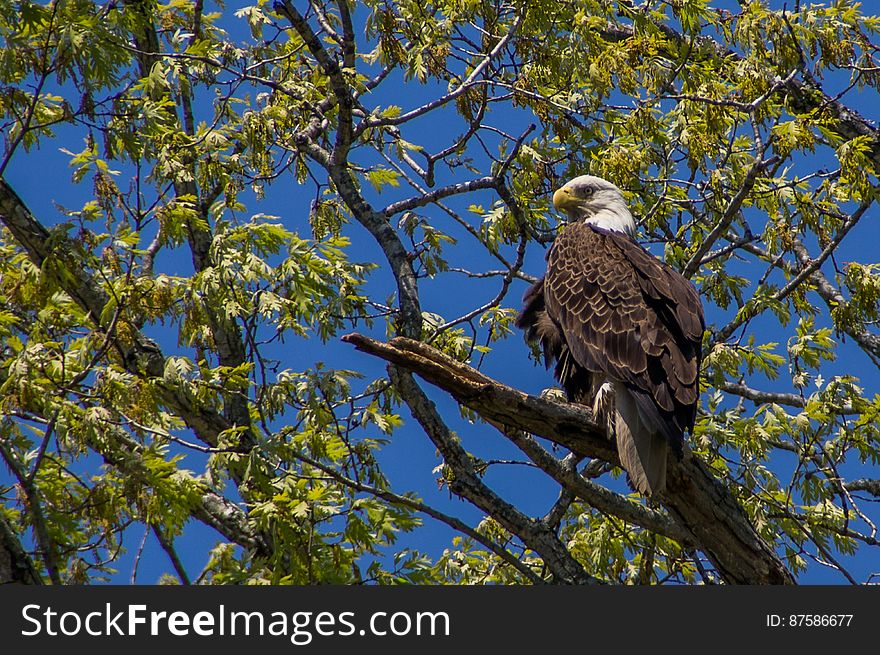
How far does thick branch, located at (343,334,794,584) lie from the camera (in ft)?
17.6

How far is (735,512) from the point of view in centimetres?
579

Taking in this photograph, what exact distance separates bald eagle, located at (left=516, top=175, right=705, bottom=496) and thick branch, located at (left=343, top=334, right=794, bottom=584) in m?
0.15

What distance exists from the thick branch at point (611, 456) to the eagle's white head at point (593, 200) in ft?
7.25

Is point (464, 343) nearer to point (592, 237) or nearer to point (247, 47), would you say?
point (592, 237)

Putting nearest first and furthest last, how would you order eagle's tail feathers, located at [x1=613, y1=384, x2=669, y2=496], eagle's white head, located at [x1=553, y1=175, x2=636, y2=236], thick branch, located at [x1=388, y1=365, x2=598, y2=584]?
eagle's tail feathers, located at [x1=613, y1=384, x2=669, y2=496], thick branch, located at [x1=388, y1=365, x2=598, y2=584], eagle's white head, located at [x1=553, y1=175, x2=636, y2=236]

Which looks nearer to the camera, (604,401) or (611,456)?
(611,456)

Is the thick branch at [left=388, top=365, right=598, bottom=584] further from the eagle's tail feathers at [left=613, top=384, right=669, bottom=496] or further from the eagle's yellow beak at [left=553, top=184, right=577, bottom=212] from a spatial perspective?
the eagle's yellow beak at [left=553, top=184, right=577, bottom=212]

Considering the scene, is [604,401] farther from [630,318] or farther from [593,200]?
[593,200]

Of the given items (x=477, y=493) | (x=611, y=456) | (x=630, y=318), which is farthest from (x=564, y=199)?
(x=611, y=456)

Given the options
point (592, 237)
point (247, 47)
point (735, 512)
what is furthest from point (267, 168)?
point (735, 512)

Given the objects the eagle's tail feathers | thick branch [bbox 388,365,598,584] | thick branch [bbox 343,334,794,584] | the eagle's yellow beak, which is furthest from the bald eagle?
thick branch [bbox 388,365,598,584]

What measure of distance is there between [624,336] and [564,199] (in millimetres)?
1692

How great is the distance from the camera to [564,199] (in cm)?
779

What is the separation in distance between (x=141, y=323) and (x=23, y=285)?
0.81m
